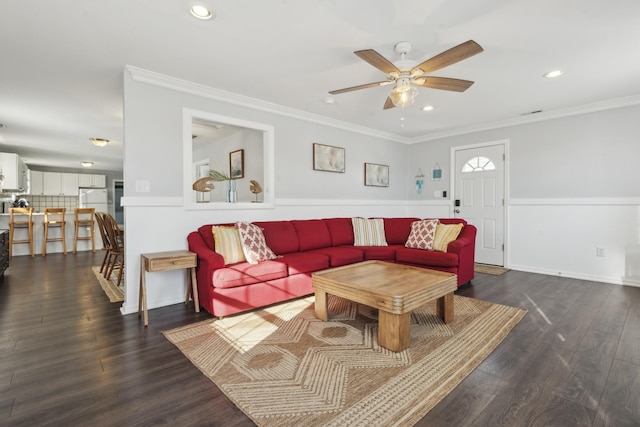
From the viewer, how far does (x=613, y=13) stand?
219cm

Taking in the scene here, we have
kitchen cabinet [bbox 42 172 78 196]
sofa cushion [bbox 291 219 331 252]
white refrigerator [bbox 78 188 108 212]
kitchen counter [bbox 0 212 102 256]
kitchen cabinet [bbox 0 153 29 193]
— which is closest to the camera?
sofa cushion [bbox 291 219 331 252]

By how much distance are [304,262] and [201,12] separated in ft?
7.93

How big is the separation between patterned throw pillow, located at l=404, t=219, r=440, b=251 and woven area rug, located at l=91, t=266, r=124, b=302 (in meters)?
3.64

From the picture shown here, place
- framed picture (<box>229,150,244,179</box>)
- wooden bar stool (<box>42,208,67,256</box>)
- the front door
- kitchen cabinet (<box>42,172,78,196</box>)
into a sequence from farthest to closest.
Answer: kitchen cabinet (<box>42,172,78,196</box>), wooden bar stool (<box>42,208,67,256</box>), framed picture (<box>229,150,244,179</box>), the front door

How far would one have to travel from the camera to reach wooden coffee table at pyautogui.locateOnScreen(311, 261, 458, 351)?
7.34 ft

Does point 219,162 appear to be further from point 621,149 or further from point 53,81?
point 621,149

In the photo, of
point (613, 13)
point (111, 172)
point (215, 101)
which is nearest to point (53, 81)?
point (215, 101)

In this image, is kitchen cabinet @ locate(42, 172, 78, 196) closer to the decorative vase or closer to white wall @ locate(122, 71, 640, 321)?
the decorative vase

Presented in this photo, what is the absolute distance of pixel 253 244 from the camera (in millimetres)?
3326

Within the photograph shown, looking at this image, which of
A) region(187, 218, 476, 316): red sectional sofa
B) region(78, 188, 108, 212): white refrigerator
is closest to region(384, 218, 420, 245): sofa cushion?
region(187, 218, 476, 316): red sectional sofa

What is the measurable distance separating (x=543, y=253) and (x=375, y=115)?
327 cm

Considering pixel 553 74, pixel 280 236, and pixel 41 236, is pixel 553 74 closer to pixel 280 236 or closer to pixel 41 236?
pixel 280 236

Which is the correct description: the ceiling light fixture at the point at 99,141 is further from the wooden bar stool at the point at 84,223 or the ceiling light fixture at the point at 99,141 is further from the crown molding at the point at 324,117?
the crown molding at the point at 324,117

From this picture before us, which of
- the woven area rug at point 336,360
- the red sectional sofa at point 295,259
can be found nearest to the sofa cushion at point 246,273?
the red sectional sofa at point 295,259
